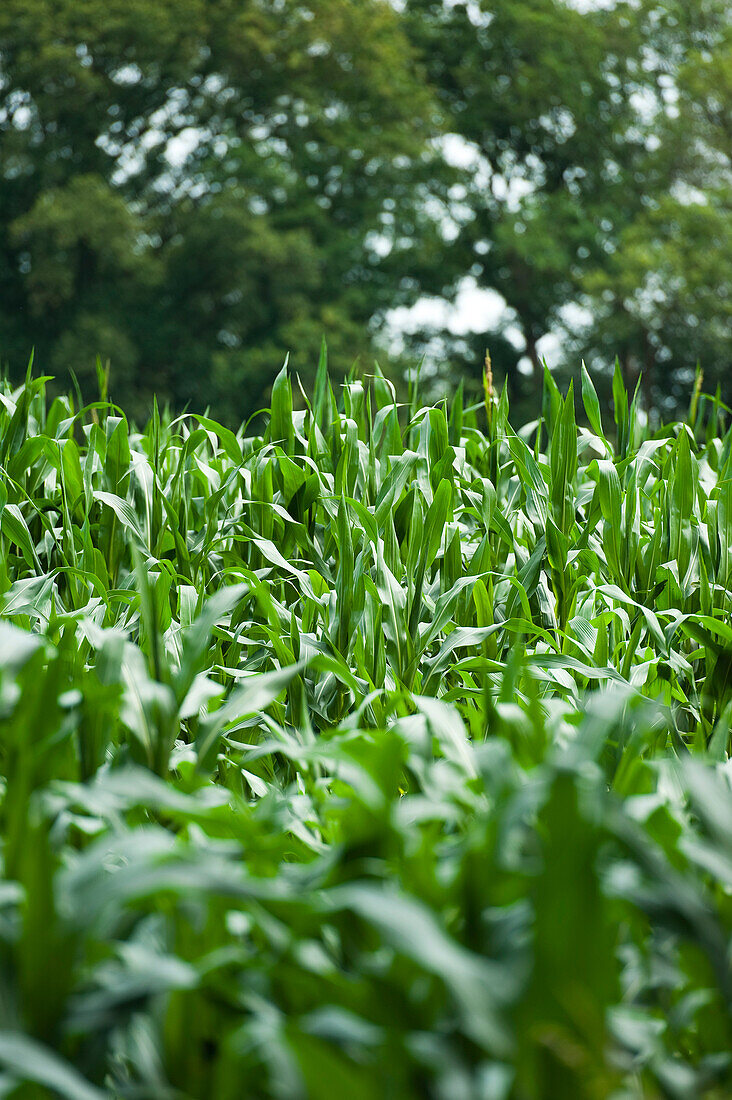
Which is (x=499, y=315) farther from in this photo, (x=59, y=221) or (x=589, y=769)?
(x=589, y=769)

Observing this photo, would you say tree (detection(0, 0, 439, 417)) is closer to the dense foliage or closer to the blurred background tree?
the blurred background tree

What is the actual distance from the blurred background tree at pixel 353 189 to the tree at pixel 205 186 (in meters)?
0.04

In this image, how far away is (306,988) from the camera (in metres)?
0.62

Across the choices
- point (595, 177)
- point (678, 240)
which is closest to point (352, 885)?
point (678, 240)

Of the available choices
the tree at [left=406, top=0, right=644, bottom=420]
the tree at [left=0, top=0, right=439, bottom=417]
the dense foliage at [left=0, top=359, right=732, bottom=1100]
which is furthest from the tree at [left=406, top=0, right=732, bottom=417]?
the dense foliage at [left=0, top=359, right=732, bottom=1100]

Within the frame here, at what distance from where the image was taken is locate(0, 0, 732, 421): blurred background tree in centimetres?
1427

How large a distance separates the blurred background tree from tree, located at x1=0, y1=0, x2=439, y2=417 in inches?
1.6

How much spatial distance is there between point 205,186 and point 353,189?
8.66ft

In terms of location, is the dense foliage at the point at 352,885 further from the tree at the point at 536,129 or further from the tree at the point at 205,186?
the tree at the point at 536,129

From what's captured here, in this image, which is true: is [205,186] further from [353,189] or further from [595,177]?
[595,177]

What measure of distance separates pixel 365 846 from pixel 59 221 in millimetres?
14057

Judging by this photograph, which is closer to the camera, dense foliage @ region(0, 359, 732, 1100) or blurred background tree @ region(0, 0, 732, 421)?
dense foliage @ region(0, 359, 732, 1100)

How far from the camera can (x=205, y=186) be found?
1577cm

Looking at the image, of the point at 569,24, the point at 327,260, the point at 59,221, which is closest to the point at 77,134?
the point at 59,221
